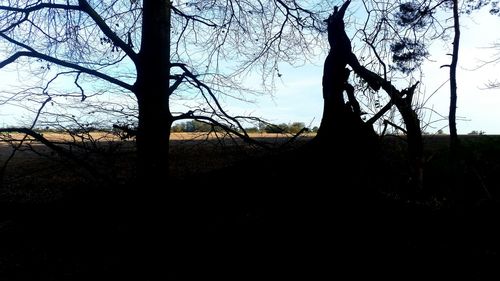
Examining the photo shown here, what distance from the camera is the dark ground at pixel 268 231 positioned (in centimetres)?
466

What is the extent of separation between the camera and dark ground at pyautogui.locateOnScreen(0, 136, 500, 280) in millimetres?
4656

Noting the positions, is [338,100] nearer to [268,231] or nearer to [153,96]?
[268,231]

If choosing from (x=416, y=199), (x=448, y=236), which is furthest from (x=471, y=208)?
(x=448, y=236)

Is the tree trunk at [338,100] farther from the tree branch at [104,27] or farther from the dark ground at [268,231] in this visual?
the tree branch at [104,27]

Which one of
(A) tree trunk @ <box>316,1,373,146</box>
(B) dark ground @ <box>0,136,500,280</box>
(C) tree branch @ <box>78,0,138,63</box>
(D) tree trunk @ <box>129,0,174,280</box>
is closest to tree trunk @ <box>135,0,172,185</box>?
(D) tree trunk @ <box>129,0,174,280</box>

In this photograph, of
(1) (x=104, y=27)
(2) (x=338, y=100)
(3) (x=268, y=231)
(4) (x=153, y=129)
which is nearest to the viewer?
(3) (x=268, y=231)

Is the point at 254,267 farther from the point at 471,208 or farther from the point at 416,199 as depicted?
the point at 471,208

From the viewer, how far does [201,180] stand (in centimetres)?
580

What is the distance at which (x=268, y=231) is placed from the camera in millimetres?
5020

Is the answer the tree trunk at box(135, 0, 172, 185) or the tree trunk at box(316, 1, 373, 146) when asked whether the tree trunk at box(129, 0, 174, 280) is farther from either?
the tree trunk at box(316, 1, 373, 146)

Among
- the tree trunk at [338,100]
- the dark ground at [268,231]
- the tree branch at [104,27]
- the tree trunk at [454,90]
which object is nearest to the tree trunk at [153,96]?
the tree branch at [104,27]

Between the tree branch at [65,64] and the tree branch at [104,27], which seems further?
the tree branch at [104,27]

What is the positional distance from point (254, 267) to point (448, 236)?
249cm

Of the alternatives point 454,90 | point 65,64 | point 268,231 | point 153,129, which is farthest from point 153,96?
point 454,90
